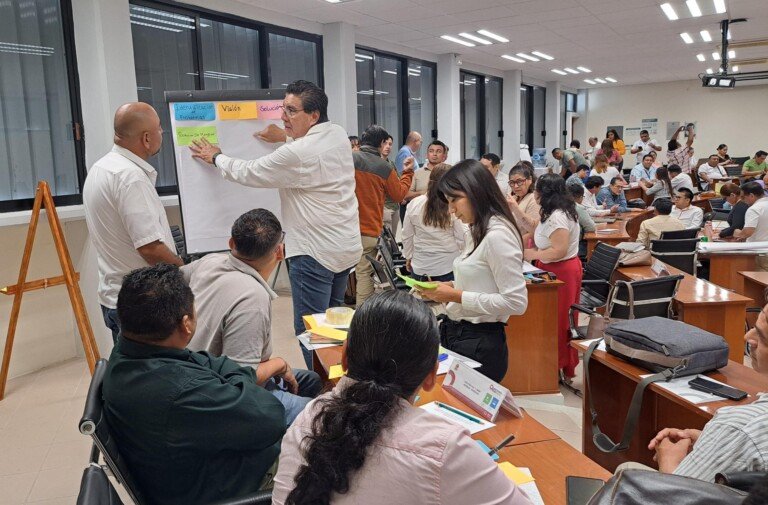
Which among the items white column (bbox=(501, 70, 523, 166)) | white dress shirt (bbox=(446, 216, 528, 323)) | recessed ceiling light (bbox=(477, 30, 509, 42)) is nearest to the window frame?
white dress shirt (bbox=(446, 216, 528, 323))

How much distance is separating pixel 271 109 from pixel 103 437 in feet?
7.41

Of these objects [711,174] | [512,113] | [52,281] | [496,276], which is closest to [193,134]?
[52,281]

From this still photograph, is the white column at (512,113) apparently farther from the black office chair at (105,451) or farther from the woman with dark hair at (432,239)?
the black office chair at (105,451)

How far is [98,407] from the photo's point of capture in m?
1.47

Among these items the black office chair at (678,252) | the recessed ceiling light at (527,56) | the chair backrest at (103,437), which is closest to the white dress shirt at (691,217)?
the black office chair at (678,252)

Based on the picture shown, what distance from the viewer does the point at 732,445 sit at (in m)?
1.26

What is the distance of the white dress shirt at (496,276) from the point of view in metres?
2.12

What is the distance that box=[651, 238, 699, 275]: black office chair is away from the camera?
4.93 metres

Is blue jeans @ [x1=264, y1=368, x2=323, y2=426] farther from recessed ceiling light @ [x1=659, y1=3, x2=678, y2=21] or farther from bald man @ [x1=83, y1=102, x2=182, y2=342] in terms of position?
recessed ceiling light @ [x1=659, y1=3, x2=678, y2=21]

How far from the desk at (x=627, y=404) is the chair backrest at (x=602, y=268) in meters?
1.67

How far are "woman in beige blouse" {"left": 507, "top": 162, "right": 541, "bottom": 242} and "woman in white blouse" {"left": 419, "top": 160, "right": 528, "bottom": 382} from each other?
2.13 metres

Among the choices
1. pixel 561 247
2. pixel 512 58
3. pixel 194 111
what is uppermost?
pixel 512 58

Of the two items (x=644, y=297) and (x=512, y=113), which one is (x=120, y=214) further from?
(x=512, y=113)

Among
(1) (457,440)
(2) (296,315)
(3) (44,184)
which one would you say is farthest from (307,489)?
(3) (44,184)
